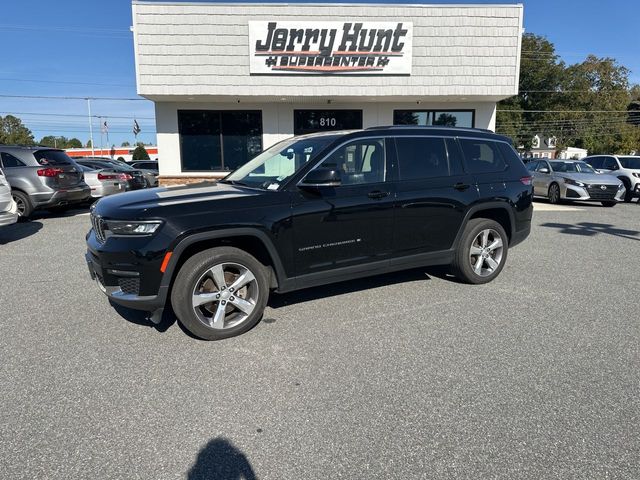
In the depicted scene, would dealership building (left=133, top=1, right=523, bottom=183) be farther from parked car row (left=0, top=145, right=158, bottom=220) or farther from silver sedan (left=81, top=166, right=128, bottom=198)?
parked car row (left=0, top=145, right=158, bottom=220)

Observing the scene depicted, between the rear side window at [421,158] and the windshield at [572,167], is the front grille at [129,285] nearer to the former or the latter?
the rear side window at [421,158]

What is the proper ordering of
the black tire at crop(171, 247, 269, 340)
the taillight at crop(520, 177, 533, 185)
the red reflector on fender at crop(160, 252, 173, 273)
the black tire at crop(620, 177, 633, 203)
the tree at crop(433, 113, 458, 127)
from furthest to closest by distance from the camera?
the black tire at crop(620, 177, 633, 203) → the tree at crop(433, 113, 458, 127) → the taillight at crop(520, 177, 533, 185) → the black tire at crop(171, 247, 269, 340) → the red reflector on fender at crop(160, 252, 173, 273)

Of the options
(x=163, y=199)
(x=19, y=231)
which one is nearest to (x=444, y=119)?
(x=19, y=231)

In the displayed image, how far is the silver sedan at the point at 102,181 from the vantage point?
12.8m

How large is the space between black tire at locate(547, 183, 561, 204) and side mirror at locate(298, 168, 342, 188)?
44.0 feet

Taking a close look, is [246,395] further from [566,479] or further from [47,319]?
[47,319]

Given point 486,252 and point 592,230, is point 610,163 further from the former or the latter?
Result: point 486,252

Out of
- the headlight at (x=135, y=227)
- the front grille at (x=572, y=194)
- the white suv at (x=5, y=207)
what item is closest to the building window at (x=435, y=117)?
the front grille at (x=572, y=194)

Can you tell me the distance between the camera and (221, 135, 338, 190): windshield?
171 inches

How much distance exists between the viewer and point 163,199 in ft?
12.9

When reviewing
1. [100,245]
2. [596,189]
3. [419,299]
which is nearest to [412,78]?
[596,189]

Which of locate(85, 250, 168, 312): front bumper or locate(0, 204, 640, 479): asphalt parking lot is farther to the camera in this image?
locate(85, 250, 168, 312): front bumper

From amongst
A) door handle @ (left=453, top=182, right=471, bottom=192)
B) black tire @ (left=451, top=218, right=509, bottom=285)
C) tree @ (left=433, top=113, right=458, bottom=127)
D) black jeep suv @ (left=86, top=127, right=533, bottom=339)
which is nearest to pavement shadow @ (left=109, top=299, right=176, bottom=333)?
black jeep suv @ (left=86, top=127, right=533, bottom=339)

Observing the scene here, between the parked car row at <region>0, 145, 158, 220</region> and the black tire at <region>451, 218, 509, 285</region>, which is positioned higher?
the parked car row at <region>0, 145, 158, 220</region>
